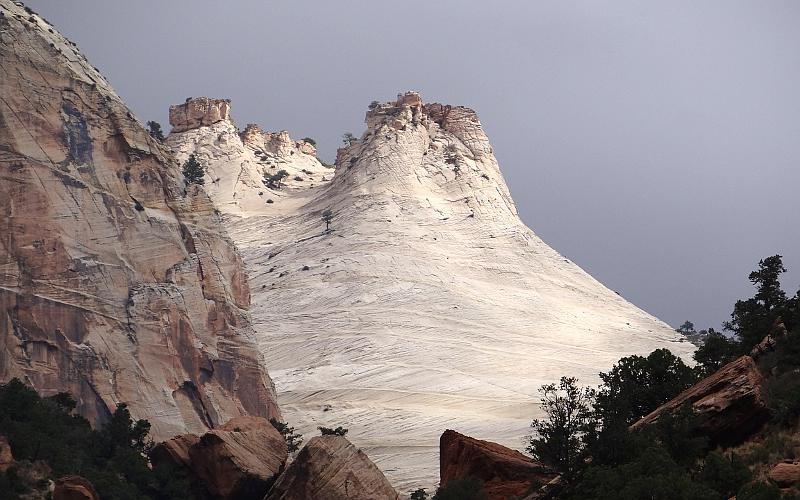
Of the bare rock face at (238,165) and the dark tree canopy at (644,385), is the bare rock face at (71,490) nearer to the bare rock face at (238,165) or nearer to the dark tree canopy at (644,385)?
the dark tree canopy at (644,385)

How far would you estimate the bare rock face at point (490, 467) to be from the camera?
3809cm

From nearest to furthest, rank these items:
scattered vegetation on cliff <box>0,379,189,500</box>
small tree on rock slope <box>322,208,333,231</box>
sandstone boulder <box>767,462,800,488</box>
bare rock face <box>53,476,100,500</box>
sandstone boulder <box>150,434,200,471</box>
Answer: sandstone boulder <box>767,462,800,488</box>, bare rock face <box>53,476,100,500</box>, scattered vegetation on cliff <box>0,379,189,500</box>, sandstone boulder <box>150,434,200,471</box>, small tree on rock slope <box>322,208,333,231</box>

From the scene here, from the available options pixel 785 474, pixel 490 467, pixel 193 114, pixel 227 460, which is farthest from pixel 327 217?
pixel 785 474

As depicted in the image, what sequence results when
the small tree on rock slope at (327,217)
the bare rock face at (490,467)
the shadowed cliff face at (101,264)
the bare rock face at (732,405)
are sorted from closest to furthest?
1. the bare rock face at (732,405)
2. the bare rock face at (490,467)
3. the shadowed cliff face at (101,264)
4. the small tree on rock slope at (327,217)

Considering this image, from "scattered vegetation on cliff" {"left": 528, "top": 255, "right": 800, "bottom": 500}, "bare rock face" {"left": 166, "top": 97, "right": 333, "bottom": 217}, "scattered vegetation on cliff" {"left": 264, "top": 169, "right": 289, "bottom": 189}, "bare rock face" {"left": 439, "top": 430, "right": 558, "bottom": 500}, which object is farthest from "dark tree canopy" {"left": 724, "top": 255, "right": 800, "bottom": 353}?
"scattered vegetation on cliff" {"left": 264, "top": 169, "right": 289, "bottom": 189}

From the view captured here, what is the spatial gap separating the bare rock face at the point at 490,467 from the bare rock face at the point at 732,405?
6169 mm

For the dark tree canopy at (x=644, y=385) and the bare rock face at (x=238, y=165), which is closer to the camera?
the dark tree canopy at (x=644, y=385)

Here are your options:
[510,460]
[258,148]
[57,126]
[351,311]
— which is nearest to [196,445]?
[510,460]

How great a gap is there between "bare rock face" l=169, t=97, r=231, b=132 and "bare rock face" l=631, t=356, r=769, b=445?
103 metres

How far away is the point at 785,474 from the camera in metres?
24.8

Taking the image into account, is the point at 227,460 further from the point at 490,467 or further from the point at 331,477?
the point at 490,467

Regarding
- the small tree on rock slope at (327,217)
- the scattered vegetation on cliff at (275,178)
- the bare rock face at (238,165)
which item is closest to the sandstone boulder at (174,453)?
the small tree on rock slope at (327,217)

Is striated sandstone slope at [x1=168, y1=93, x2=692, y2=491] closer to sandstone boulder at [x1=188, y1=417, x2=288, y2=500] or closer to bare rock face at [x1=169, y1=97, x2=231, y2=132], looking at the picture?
bare rock face at [x1=169, y1=97, x2=231, y2=132]

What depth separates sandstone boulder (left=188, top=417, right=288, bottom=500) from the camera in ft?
147
